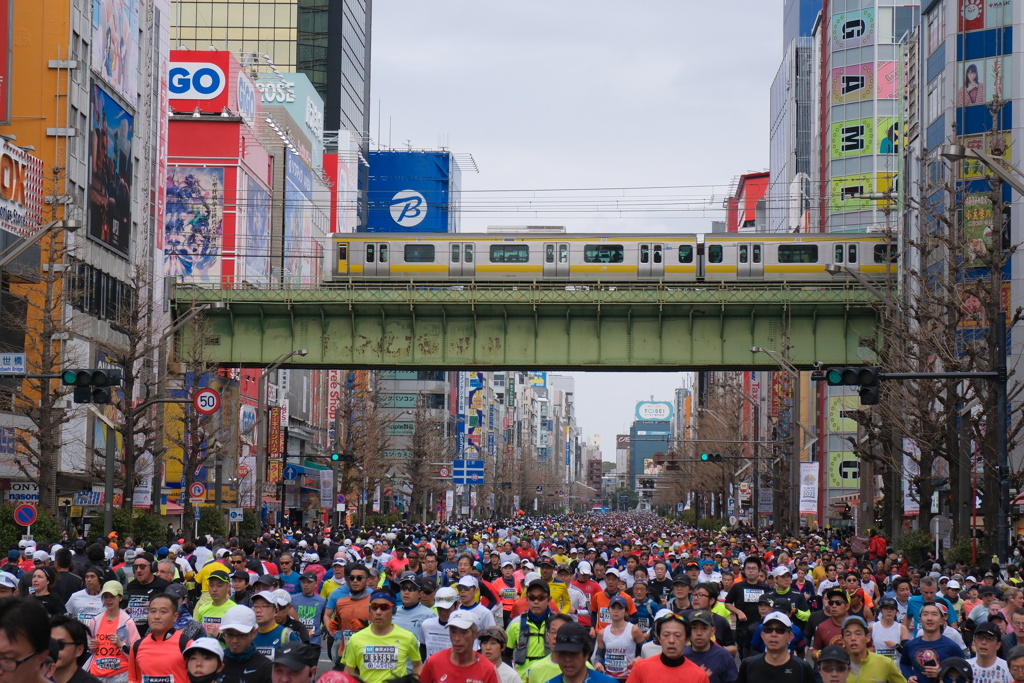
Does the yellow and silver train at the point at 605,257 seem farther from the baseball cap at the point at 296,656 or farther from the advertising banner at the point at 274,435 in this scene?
the baseball cap at the point at 296,656

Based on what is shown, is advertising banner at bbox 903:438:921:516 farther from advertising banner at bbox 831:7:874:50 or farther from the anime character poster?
advertising banner at bbox 831:7:874:50

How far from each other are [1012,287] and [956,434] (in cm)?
1700

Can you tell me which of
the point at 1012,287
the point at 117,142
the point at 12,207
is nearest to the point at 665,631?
the point at 12,207

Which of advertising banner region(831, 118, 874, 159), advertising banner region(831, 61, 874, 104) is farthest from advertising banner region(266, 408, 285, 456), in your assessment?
advertising banner region(831, 61, 874, 104)

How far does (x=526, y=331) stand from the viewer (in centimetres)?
4516

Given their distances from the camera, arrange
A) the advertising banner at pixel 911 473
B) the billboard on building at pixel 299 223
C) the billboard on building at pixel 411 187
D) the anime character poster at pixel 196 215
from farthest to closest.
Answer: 1. the billboard on building at pixel 411 187
2. the billboard on building at pixel 299 223
3. the anime character poster at pixel 196 215
4. the advertising banner at pixel 911 473

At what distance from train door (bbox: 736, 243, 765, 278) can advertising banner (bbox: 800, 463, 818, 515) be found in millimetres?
12715

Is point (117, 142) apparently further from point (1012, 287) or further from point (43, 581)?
point (43, 581)

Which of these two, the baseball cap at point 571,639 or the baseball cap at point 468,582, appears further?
the baseball cap at point 468,582

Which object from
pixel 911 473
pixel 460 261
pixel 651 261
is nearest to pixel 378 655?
pixel 911 473

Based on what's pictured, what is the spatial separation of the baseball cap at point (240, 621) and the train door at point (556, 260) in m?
41.6

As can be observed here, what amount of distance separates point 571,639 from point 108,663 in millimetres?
3837

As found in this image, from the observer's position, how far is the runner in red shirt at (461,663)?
8781mm

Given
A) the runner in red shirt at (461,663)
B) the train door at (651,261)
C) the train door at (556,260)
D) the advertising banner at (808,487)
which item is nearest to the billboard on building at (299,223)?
the train door at (556,260)
